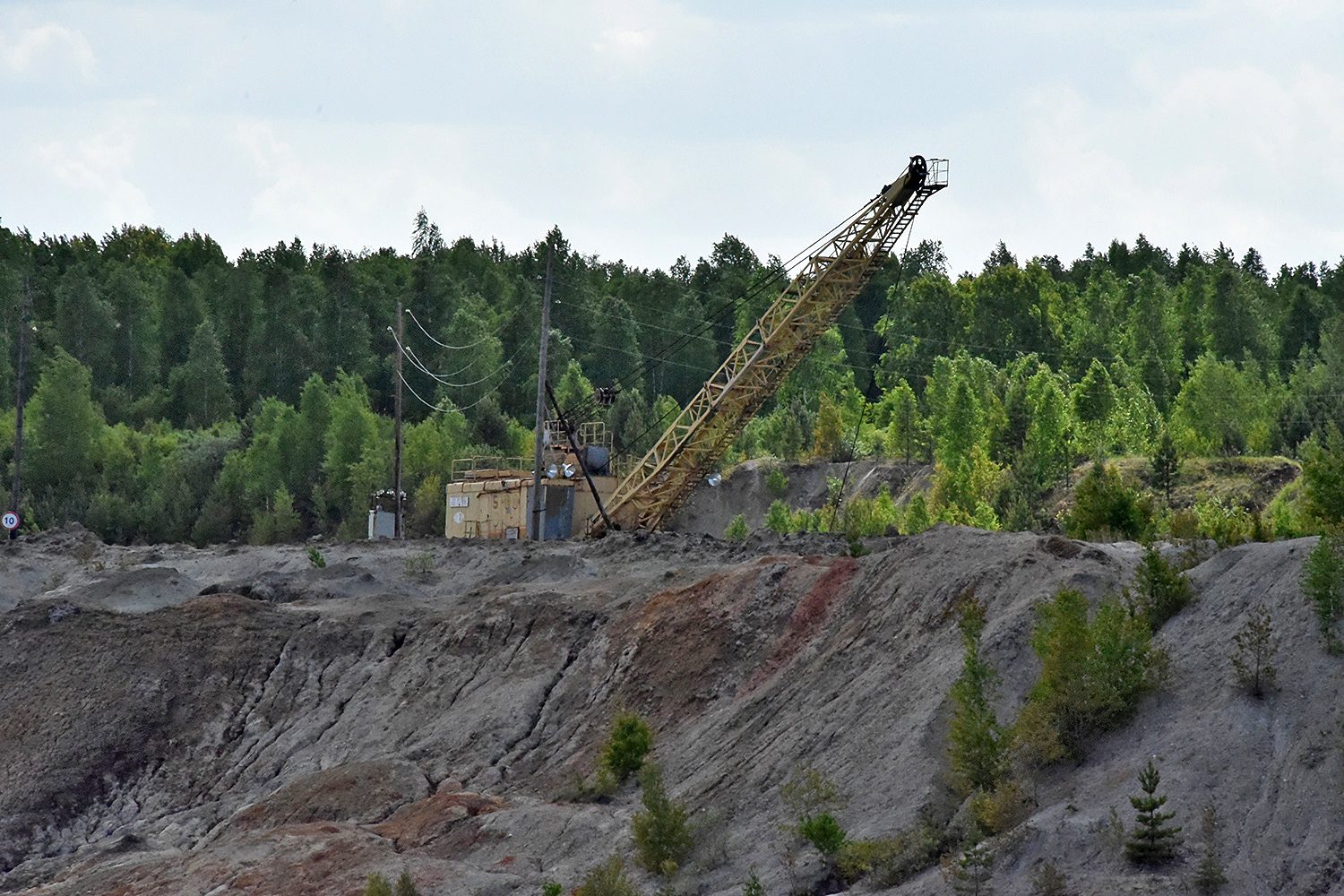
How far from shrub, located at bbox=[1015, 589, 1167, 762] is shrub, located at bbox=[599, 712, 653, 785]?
6582 millimetres

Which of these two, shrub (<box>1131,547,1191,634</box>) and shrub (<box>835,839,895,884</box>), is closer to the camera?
shrub (<box>835,839,895,884</box>)

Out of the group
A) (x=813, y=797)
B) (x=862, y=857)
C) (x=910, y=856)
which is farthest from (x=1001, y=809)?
(x=813, y=797)

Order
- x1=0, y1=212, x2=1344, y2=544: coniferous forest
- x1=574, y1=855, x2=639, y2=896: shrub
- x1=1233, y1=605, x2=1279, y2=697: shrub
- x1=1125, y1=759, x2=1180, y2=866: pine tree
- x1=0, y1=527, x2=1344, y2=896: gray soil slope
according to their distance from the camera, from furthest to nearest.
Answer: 1. x1=0, y1=212, x2=1344, y2=544: coniferous forest
2. x1=574, y1=855, x2=639, y2=896: shrub
3. x1=1233, y1=605, x2=1279, y2=697: shrub
4. x1=0, y1=527, x2=1344, y2=896: gray soil slope
5. x1=1125, y1=759, x2=1180, y2=866: pine tree

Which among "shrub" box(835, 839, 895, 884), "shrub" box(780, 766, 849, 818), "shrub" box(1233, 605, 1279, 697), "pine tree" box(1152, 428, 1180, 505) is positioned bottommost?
"shrub" box(835, 839, 895, 884)

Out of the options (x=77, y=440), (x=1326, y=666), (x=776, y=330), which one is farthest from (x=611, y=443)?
(x=77, y=440)

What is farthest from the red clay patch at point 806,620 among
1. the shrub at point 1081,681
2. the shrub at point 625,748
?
the shrub at point 1081,681

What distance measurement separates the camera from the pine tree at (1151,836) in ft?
41.6

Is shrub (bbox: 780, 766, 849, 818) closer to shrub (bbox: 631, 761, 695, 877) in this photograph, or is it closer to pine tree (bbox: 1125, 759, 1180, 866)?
shrub (bbox: 631, 761, 695, 877)

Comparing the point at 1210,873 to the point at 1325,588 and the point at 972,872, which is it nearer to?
the point at 972,872

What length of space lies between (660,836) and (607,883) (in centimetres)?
124

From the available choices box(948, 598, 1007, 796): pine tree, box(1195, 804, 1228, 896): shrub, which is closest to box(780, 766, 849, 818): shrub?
box(948, 598, 1007, 796): pine tree

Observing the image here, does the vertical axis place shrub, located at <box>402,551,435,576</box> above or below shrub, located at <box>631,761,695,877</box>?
above

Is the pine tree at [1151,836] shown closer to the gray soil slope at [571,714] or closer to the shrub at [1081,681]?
the gray soil slope at [571,714]

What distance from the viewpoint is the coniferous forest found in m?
57.9
